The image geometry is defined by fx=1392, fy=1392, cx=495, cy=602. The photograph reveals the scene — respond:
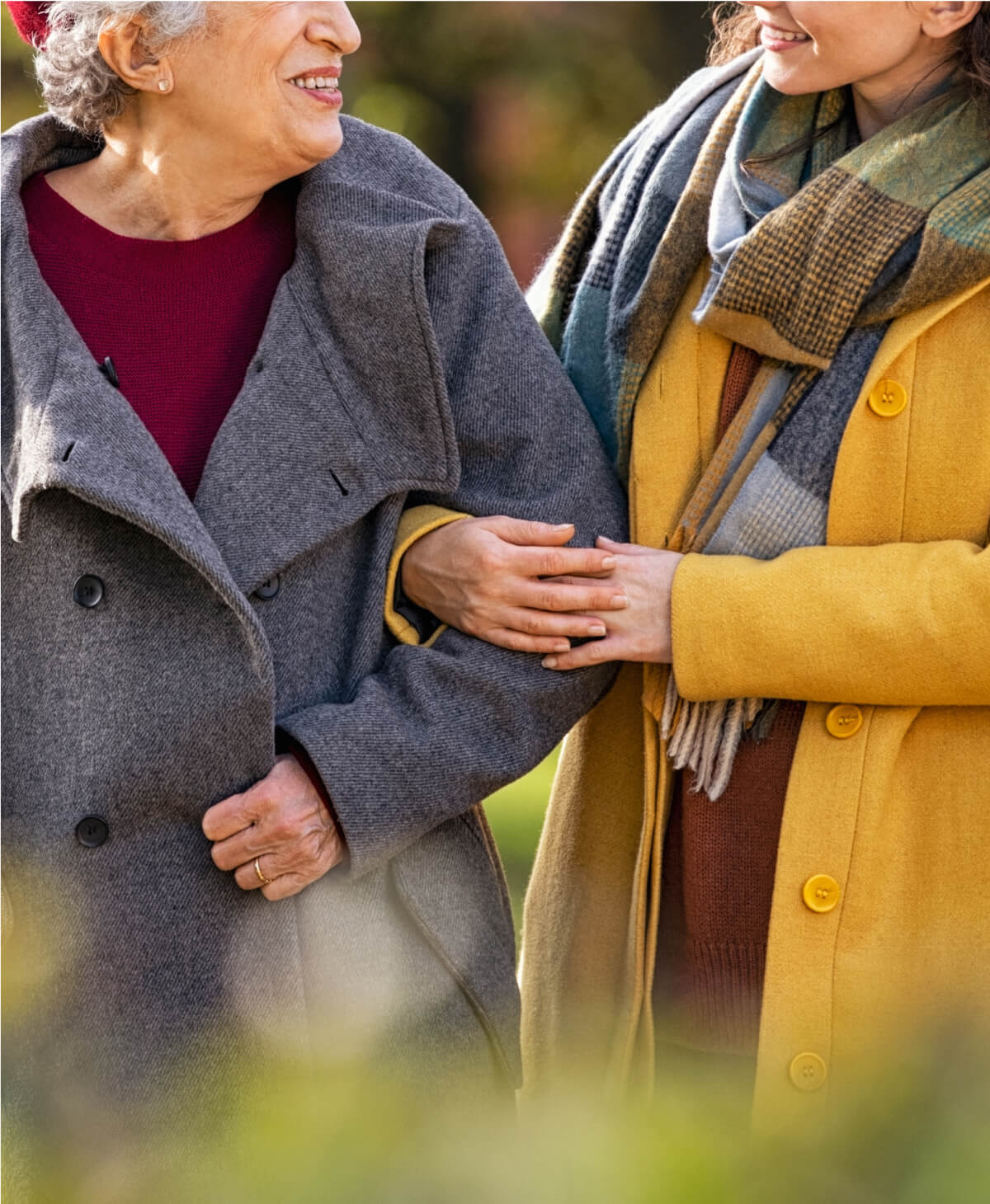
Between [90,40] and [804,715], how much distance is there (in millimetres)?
1325

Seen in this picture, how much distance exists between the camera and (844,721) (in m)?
1.84

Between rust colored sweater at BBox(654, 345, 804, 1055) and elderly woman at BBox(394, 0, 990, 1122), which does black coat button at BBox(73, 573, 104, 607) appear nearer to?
elderly woman at BBox(394, 0, 990, 1122)

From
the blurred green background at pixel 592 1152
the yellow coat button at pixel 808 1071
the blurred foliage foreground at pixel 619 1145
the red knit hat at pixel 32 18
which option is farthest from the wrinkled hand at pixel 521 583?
the blurred foliage foreground at pixel 619 1145

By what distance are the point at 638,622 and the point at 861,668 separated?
0.30 m

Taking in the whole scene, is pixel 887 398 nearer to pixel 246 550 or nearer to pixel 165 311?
pixel 246 550

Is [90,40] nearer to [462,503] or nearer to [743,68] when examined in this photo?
[462,503]

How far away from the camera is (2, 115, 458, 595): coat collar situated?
5.73 feet

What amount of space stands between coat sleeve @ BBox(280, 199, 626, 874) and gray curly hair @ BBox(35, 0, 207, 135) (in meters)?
0.43

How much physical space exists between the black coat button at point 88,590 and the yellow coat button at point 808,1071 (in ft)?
3.57

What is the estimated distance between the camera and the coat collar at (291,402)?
1.75 m

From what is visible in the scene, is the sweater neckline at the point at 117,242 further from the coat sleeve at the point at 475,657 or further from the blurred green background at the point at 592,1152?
the blurred green background at the point at 592,1152

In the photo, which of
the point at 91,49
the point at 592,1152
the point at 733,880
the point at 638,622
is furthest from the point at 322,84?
the point at 592,1152

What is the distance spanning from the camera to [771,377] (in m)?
1.90

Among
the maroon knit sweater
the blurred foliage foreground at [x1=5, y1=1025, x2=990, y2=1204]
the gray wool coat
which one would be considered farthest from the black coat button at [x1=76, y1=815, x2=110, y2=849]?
the blurred foliage foreground at [x1=5, y1=1025, x2=990, y2=1204]
